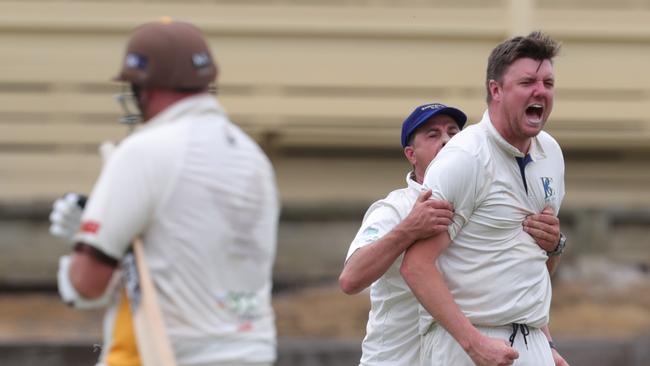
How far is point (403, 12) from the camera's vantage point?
11727 millimetres

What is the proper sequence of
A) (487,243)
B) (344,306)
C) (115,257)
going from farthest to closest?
(344,306) → (487,243) → (115,257)

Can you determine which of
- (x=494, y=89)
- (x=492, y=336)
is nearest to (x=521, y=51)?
(x=494, y=89)

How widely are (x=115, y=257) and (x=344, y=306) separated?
22.4ft


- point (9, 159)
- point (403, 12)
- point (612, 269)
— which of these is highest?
point (403, 12)

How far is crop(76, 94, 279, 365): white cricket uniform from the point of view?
15.1 feet

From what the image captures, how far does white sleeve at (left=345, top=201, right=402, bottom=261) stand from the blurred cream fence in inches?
212

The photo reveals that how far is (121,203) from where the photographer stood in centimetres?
458

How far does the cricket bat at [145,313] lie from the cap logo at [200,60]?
57cm

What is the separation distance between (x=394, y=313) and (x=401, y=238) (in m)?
0.59

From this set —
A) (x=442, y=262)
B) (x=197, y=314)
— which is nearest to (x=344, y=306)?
(x=442, y=262)

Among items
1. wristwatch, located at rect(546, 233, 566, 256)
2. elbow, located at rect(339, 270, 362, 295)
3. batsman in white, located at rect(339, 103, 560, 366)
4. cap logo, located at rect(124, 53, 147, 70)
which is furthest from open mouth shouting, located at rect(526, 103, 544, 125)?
cap logo, located at rect(124, 53, 147, 70)

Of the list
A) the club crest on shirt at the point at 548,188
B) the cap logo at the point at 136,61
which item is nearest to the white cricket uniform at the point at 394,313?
the club crest on shirt at the point at 548,188

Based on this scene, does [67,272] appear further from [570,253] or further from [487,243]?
[570,253]

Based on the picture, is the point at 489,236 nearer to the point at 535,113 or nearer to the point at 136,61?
the point at 535,113
